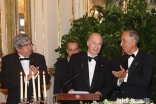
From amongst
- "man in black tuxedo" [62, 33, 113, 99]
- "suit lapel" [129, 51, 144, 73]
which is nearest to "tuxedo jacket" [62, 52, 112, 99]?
"man in black tuxedo" [62, 33, 113, 99]

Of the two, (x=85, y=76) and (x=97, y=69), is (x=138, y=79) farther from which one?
(x=85, y=76)

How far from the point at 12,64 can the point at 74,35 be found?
3.06 meters

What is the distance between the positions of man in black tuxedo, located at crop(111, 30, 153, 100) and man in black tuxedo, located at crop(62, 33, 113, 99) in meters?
0.17

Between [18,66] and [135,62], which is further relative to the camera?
[135,62]

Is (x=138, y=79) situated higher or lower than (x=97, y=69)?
lower

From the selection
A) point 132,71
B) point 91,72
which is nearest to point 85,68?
point 91,72

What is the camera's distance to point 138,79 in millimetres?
5449

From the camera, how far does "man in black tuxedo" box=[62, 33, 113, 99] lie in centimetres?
543

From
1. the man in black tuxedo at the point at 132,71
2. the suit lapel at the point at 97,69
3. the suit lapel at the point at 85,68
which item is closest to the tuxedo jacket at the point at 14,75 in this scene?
the suit lapel at the point at 85,68

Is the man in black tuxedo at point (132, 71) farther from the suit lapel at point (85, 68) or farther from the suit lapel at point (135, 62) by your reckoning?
the suit lapel at point (85, 68)

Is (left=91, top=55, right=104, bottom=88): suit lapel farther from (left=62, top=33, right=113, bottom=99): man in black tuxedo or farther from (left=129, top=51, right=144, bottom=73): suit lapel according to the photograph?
(left=129, top=51, right=144, bottom=73): suit lapel

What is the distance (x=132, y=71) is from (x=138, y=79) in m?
0.16

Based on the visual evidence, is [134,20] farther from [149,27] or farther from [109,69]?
[109,69]

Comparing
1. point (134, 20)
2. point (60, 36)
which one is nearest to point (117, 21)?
point (134, 20)
